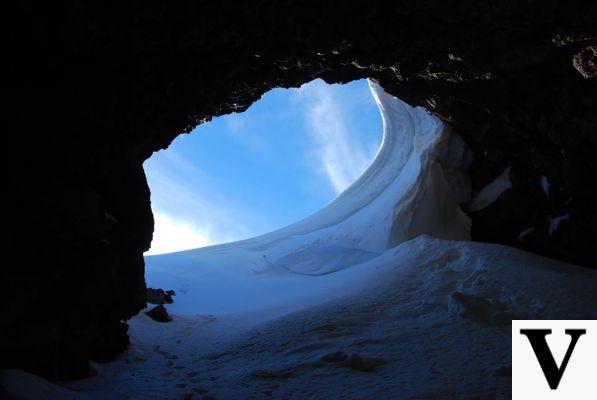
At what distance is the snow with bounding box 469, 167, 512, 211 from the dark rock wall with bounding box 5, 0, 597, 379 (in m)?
3.25

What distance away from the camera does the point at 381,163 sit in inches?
921

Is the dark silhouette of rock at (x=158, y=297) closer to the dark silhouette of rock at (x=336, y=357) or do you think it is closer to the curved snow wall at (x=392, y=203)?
the curved snow wall at (x=392, y=203)

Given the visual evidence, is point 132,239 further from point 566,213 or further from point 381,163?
point 381,163

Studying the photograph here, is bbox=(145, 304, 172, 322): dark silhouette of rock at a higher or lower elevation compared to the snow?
lower

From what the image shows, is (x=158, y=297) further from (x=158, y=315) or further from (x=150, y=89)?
(x=150, y=89)

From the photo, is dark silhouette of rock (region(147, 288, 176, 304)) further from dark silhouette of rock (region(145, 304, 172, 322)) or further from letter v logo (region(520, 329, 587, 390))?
letter v logo (region(520, 329, 587, 390))

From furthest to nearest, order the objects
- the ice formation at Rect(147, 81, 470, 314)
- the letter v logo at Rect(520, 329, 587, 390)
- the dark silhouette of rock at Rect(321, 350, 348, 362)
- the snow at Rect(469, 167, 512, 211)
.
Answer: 1. the ice formation at Rect(147, 81, 470, 314)
2. the snow at Rect(469, 167, 512, 211)
3. the dark silhouette of rock at Rect(321, 350, 348, 362)
4. the letter v logo at Rect(520, 329, 587, 390)

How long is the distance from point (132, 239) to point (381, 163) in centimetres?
1738

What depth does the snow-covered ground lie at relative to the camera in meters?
4.95

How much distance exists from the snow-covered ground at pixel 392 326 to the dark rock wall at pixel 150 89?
1.30 metres

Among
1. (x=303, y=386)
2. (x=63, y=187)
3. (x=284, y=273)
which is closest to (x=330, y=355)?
(x=303, y=386)

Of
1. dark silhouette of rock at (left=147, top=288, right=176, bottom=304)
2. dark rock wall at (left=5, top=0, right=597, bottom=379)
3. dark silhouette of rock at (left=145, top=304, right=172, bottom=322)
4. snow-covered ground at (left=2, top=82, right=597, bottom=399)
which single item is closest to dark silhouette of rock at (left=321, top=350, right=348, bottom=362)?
snow-covered ground at (left=2, top=82, right=597, bottom=399)

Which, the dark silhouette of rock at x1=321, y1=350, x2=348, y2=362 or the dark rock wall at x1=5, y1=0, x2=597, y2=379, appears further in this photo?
the dark silhouette of rock at x1=321, y1=350, x2=348, y2=362

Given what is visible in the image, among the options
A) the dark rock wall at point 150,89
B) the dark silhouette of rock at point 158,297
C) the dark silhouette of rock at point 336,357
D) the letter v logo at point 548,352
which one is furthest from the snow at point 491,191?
the dark silhouette of rock at point 158,297
